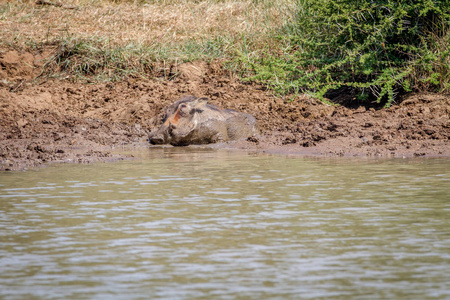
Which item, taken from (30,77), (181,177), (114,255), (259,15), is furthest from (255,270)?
(259,15)

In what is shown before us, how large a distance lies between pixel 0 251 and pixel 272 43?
10916mm

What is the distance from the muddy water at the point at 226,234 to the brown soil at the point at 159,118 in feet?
7.02

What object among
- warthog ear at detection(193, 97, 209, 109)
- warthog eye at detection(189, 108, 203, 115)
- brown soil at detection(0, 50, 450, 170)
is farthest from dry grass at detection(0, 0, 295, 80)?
warthog eye at detection(189, 108, 203, 115)

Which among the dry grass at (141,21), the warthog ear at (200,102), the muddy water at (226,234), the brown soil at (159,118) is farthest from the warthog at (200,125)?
the dry grass at (141,21)

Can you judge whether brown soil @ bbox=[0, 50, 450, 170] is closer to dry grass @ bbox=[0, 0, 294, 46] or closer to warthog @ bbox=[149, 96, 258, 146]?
warthog @ bbox=[149, 96, 258, 146]

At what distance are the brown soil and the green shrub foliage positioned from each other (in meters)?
0.44

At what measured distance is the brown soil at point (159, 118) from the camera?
32.9 ft

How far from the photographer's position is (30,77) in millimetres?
13961

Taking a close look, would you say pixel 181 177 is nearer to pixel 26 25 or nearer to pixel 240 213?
pixel 240 213

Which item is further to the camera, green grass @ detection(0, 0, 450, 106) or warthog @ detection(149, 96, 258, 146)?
green grass @ detection(0, 0, 450, 106)

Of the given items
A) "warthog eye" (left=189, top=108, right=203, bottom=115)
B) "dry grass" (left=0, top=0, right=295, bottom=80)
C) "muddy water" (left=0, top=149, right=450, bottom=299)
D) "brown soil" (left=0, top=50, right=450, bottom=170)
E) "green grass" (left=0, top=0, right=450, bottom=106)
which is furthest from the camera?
"dry grass" (left=0, top=0, right=295, bottom=80)

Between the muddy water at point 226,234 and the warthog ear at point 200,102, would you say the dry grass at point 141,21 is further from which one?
the muddy water at point 226,234

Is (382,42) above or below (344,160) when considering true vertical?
above

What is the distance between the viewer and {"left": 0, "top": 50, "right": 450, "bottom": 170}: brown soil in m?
10.0
